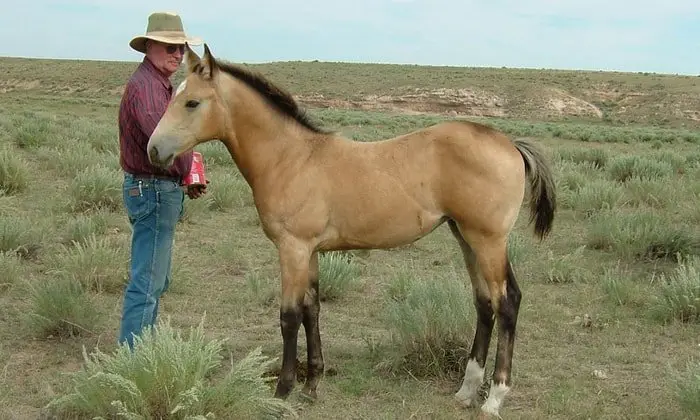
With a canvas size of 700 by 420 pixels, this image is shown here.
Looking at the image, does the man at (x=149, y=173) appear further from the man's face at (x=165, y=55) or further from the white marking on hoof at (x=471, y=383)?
the white marking on hoof at (x=471, y=383)

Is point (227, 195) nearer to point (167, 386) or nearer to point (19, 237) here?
point (19, 237)

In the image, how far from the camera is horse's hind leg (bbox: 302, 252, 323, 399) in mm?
4605

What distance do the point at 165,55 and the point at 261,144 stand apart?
863 millimetres

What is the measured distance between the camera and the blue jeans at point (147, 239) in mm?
4319

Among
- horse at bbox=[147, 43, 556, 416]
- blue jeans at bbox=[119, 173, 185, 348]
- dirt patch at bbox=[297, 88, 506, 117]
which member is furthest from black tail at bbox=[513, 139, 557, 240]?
dirt patch at bbox=[297, 88, 506, 117]

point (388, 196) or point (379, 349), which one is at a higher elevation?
point (388, 196)

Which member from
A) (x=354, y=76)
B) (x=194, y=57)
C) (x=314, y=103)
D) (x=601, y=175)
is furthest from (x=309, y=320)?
(x=354, y=76)

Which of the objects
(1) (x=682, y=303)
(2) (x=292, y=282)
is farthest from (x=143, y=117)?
(1) (x=682, y=303)

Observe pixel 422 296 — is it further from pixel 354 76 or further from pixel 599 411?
pixel 354 76

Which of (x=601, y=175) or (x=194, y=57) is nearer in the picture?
(x=194, y=57)

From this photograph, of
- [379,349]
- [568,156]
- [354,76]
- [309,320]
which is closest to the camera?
[309,320]

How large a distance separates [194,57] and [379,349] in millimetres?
2696

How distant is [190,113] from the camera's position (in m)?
3.99

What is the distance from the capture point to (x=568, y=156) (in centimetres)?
1788
